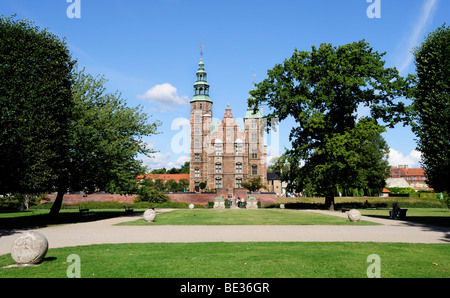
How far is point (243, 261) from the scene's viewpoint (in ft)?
34.0

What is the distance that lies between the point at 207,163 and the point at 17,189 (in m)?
59.2

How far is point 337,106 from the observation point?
118ft

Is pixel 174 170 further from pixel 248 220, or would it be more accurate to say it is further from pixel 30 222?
pixel 248 220

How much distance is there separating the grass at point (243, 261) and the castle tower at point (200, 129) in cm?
6610

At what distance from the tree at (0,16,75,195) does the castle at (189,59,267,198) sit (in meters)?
52.6

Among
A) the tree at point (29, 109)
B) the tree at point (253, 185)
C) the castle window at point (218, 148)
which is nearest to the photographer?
the tree at point (29, 109)

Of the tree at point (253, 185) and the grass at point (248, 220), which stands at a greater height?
the tree at point (253, 185)

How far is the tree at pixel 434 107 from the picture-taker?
21.3 meters

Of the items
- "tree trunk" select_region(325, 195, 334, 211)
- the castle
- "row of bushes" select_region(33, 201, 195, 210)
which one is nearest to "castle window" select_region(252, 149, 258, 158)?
the castle

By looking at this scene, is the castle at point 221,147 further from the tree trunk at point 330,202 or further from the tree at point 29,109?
the tree at point 29,109

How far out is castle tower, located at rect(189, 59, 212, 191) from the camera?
80062 millimetres

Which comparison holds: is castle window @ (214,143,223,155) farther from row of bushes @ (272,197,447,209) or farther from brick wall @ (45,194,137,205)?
brick wall @ (45,194,137,205)

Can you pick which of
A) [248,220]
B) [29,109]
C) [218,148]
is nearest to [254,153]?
[218,148]

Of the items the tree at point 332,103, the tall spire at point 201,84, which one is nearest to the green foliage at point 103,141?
the tree at point 332,103
